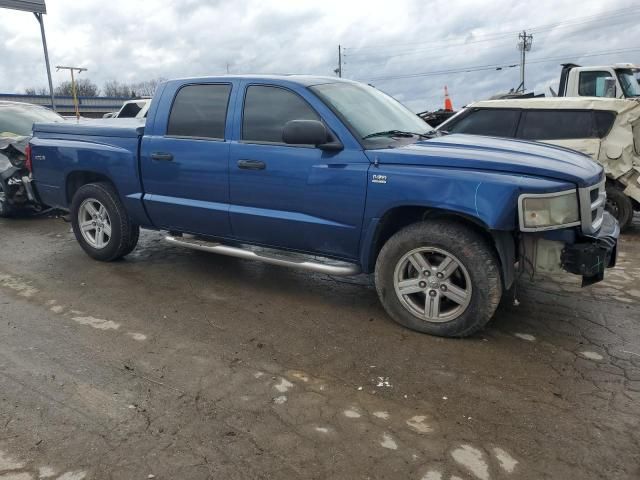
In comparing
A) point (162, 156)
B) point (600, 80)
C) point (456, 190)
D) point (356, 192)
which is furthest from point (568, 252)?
point (600, 80)

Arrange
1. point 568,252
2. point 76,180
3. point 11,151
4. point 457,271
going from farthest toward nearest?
point 11,151 < point 76,180 < point 457,271 < point 568,252

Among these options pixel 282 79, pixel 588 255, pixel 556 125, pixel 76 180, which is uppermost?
pixel 282 79

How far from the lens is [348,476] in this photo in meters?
2.49

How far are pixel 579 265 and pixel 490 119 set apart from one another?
4133mm

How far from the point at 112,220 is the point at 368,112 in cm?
295

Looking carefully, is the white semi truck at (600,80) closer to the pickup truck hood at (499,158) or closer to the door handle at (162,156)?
the pickup truck hood at (499,158)

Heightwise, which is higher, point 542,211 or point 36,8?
point 36,8

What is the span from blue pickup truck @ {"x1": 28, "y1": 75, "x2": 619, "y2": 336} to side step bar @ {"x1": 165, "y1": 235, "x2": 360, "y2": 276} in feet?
0.05

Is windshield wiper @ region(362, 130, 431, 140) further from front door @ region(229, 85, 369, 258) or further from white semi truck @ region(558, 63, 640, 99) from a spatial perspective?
white semi truck @ region(558, 63, 640, 99)

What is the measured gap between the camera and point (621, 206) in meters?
7.01

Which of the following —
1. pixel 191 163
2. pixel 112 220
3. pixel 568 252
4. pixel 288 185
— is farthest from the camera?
pixel 112 220

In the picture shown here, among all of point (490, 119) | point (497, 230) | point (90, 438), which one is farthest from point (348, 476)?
point (490, 119)

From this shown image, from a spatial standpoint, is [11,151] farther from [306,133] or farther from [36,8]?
[36,8]

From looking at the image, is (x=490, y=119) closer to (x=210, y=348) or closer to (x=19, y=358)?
(x=210, y=348)
